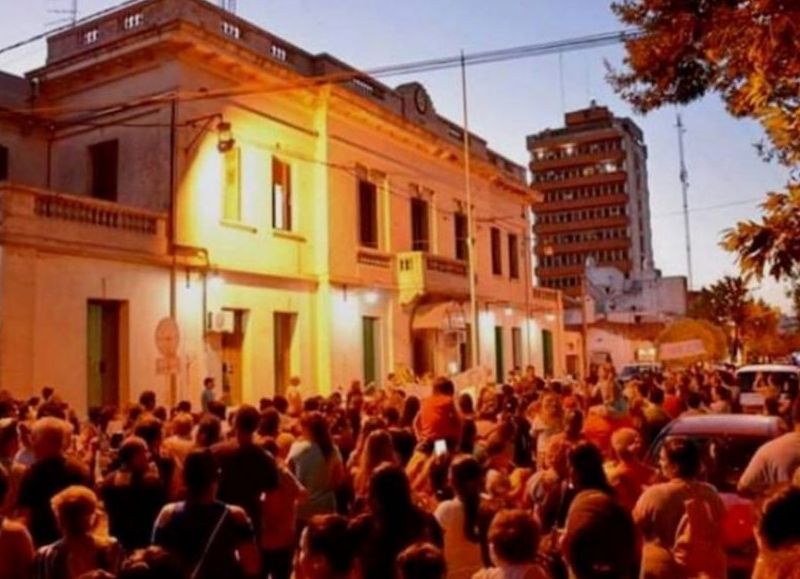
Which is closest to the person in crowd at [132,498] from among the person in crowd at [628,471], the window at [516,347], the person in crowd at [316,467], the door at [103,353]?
the person in crowd at [316,467]

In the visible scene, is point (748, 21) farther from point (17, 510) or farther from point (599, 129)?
point (599, 129)

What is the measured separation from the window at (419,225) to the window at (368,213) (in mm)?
2404

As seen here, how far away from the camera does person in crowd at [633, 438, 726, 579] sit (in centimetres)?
474

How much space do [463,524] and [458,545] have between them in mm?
131

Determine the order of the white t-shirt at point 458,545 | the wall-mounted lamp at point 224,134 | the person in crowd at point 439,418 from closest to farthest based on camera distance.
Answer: the white t-shirt at point 458,545, the person in crowd at point 439,418, the wall-mounted lamp at point 224,134

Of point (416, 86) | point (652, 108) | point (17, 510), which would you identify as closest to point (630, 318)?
point (416, 86)

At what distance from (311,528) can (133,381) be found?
13.1 meters

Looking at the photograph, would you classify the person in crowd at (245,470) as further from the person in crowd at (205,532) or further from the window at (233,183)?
the window at (233,183)

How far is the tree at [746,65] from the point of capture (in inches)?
237

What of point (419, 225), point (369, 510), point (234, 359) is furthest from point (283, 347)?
point (369, 510)

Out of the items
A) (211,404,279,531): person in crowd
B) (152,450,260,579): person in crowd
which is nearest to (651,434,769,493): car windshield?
(211,404,279,531): person in crowd

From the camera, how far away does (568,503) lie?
5348 mm

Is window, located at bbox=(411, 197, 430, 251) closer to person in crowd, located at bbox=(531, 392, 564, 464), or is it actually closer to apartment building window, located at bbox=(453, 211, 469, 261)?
apartment building window, located at bbox=(453, 211, 469, 261)

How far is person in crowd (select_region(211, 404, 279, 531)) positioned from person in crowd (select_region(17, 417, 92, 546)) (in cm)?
95
